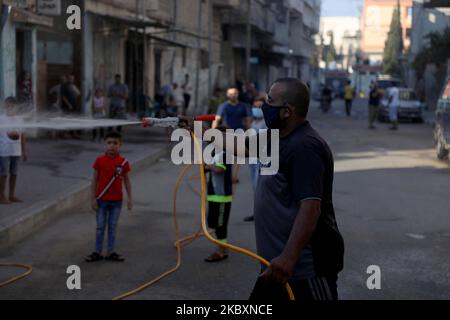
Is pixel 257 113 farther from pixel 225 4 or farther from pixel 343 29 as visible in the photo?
pixel 343 29

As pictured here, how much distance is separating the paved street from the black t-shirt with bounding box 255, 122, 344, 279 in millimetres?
2548

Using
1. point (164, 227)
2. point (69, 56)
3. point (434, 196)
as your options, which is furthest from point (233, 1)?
point (164, 227)

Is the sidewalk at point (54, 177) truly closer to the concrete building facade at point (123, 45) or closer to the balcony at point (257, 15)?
the concrete building facade at point (123, 45)

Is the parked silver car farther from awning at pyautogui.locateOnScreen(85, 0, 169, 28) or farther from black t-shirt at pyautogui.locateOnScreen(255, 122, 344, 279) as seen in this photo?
black t-shirt at pyautogui.locateOnScreen(255, 122, 344, 279)

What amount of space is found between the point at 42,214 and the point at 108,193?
197cm

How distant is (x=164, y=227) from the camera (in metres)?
9.58

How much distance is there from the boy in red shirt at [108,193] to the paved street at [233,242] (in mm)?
265

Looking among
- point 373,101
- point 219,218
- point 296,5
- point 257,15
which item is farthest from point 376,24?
point 219,218

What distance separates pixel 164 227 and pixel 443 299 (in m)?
4.04

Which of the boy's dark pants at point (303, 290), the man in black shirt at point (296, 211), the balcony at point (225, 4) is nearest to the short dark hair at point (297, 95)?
the man in black shirt at point (296, 211)

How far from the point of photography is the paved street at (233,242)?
673cm

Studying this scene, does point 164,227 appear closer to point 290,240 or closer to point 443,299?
point 443,299

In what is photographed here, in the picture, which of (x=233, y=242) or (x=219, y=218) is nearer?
(x=219, y=218)

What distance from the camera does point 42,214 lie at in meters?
9.47
